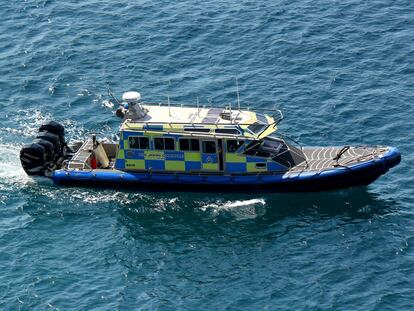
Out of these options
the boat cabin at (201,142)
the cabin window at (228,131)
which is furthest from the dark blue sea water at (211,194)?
the cabin window at (228,131)

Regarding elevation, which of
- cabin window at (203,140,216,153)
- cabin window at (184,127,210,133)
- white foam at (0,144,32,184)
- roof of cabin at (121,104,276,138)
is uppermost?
roof of cabin at (121,104,276,138)

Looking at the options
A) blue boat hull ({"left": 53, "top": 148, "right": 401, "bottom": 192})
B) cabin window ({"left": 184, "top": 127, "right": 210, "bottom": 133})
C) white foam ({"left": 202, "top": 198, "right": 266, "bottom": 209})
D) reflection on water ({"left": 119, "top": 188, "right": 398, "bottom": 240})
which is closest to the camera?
reflection on water ({"left": 119, "top": 188, "right": 398, "bottom": 240})

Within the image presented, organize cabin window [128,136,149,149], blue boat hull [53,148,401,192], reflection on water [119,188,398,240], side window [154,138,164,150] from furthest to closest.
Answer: cabin window [128,136,149,149]
side window [154,138,164,150]
blue boat hull [53,148,401,192]
reflection on water [119,188,398,240]

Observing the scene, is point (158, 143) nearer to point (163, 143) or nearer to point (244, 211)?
point (163, 143)

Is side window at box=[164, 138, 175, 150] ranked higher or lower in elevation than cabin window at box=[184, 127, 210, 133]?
lower

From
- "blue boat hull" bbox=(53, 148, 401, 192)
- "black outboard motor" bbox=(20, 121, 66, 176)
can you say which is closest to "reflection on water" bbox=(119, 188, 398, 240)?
"blue boat hull" bbox=(53, 148, 401, 192)

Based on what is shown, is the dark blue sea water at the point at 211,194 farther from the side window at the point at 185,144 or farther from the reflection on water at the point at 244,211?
the side window at the point at 185,144

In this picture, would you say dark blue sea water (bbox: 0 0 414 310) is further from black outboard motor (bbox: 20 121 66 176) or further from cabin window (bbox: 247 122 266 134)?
cabin window (bbox: 247 122 266 134)
